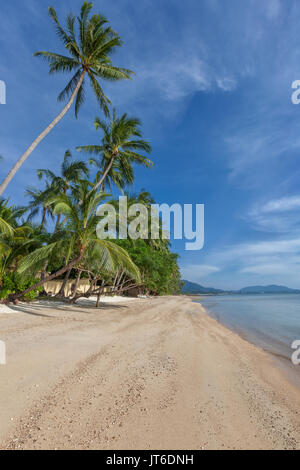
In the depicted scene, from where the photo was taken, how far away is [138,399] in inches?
108

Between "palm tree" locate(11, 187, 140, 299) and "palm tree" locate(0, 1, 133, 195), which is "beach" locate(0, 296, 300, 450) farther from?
"palm tree" locate(0, 1, 133, 195)

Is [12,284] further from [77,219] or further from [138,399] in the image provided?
[138,399]

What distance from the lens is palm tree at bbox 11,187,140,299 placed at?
925 cm

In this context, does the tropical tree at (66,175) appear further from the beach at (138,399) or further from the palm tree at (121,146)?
the beach at (138,399)

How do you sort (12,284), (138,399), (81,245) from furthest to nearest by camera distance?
(12,284)
(81,245)
(138,399)

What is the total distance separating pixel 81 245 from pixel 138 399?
24.8 feet

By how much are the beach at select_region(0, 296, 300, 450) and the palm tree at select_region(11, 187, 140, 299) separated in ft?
14.9

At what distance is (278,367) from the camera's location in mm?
4969

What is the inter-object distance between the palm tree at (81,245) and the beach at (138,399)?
179 inches

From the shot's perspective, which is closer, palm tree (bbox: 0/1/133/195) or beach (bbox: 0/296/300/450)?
beach (bbox: 0/296/300/450)

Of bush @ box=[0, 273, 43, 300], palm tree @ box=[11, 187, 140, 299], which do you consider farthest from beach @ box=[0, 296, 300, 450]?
bush @ box=[0, 273, 43, 300]

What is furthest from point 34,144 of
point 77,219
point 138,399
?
point 138,399

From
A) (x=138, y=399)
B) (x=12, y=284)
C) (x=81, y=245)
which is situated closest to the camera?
(x=138, y=399)
